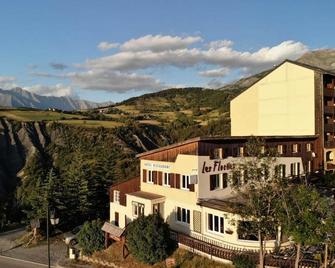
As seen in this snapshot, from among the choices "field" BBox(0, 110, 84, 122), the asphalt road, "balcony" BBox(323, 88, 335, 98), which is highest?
"field" BBox(0, 110, 84, 122)

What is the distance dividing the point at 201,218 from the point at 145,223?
4642mm

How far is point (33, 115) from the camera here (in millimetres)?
160625

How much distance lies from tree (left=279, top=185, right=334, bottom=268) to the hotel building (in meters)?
3.90

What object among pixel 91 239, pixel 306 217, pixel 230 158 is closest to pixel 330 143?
pixel 230 158

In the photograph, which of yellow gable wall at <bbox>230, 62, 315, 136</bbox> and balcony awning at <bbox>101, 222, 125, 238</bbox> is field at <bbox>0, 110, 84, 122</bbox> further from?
balcony awning at <bbox>101, 222, 125, 238</bbox>

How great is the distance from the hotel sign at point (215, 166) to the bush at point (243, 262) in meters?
9.20

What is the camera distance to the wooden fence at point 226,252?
84.5 ft

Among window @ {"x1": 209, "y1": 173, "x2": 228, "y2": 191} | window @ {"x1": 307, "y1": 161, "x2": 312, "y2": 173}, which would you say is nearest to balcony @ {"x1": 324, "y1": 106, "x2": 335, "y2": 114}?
window @ {"x1": 307, "y1": 161, "x2": 312, "y2": 173}

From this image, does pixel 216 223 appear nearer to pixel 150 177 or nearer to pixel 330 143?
pixel 150 177

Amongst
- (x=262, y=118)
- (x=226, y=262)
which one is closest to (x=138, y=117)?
(x=262, y=118)

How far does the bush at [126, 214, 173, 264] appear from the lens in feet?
102

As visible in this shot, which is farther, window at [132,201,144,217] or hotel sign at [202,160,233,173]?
window at [132,201,144,217]

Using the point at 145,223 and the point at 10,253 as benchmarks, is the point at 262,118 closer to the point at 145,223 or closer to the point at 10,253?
the point at 145,223

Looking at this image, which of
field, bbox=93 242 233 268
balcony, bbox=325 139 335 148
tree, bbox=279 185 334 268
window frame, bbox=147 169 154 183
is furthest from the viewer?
balcony, bbox=325 139 335 148
